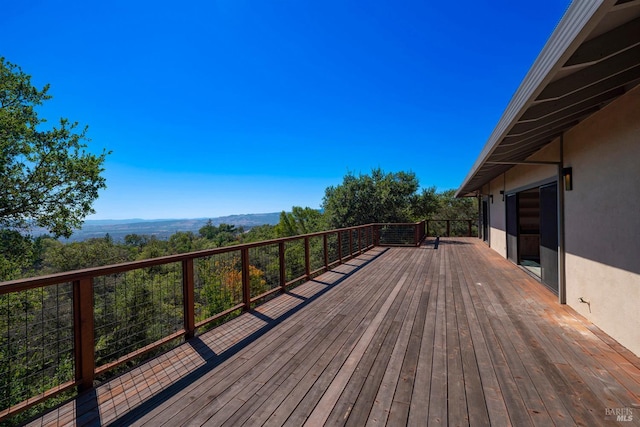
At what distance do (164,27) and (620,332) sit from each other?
11.1 metres

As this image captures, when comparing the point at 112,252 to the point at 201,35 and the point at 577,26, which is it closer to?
the point at 201,35

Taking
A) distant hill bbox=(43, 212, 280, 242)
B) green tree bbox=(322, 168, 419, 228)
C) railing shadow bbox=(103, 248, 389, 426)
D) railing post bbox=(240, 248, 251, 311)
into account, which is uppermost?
green tree bbox=(322, 168, 419, 228)

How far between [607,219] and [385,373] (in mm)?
2744

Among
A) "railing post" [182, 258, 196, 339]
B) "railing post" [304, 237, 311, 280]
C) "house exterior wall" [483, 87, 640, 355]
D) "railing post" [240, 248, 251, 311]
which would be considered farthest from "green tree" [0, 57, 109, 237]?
"house exterior wall" [483, 87, 640, 355]

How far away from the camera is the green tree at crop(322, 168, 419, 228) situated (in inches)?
640

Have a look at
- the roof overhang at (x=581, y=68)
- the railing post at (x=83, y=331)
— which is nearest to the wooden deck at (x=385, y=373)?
the railing post at (x=83, y=331)

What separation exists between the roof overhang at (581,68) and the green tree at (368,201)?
43.6 feet

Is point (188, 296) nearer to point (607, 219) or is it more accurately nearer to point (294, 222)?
point (607, 219)

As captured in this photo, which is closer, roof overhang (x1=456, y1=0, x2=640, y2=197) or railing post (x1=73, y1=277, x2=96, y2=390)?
roof overhang (x1=456, y1=0, x2=640, y2=197)

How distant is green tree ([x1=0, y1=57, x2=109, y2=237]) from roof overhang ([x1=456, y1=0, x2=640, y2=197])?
47.2 feet

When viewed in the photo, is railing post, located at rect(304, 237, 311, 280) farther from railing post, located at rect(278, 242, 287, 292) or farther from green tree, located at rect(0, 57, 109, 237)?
green tree, located at rect(0, 57, 109, 237)

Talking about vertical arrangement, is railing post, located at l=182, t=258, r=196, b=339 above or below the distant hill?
above

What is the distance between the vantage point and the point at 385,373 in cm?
210

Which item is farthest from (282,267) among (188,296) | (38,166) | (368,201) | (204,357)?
(368,201)
